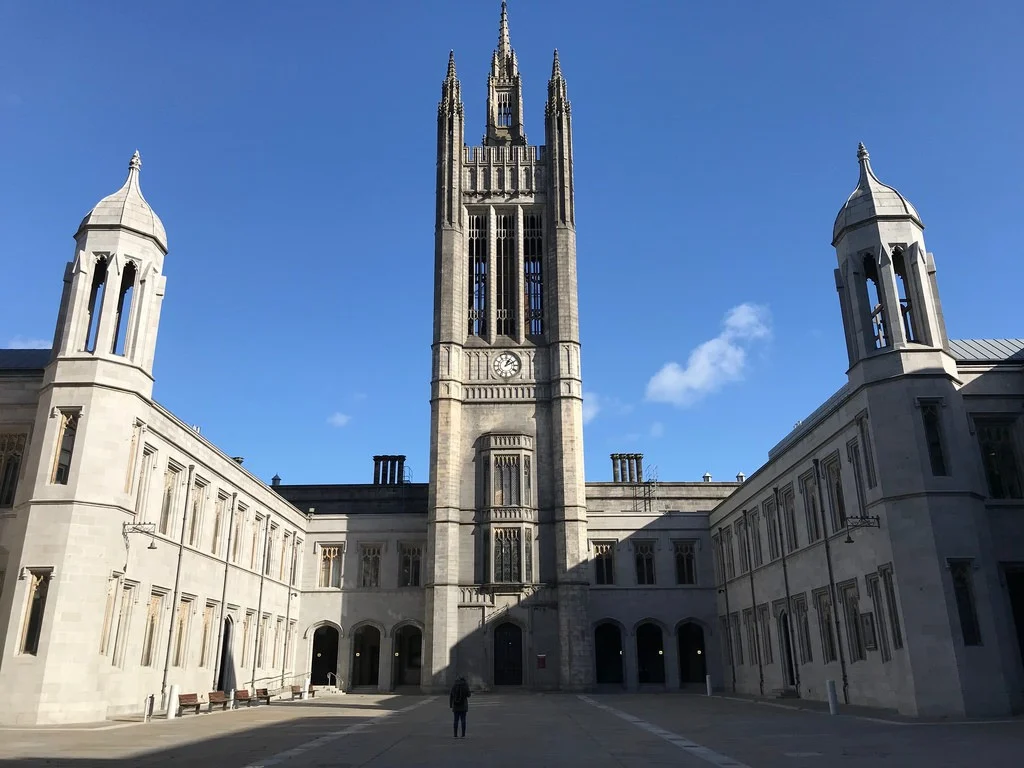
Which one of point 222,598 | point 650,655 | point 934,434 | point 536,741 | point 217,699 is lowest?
point 536,741

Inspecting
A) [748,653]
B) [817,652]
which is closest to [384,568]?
[748,653]

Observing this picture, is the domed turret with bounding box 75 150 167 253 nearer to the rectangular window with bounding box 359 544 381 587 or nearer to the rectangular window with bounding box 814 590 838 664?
the rectangular window with bounding box 359 544 381 587

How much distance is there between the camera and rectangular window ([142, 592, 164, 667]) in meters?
29.8

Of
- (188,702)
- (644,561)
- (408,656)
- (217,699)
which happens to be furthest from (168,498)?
(644,561)

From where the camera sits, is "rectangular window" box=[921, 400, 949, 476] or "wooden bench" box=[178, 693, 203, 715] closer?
"rectangular window" box=[921, 400, 949, 476]

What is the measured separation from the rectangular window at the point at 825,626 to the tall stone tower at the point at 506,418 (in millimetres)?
17333

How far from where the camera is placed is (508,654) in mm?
48969

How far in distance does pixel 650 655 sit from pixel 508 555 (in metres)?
13.2

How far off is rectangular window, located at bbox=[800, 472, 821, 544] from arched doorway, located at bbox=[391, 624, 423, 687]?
1152 inches

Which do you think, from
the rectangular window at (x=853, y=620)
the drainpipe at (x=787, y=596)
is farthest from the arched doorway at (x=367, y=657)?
the rectangular window at (x=853, y=620)

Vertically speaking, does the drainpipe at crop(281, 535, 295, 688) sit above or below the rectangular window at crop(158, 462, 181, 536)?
below

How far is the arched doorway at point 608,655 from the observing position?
5266 cm

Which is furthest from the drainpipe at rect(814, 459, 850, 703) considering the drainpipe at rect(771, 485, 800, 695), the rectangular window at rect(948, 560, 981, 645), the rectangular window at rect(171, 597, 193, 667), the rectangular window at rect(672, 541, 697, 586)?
the rectangular window at rect(171, 597, 193, 667)

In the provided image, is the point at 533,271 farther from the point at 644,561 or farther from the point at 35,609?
the point at 35,609
